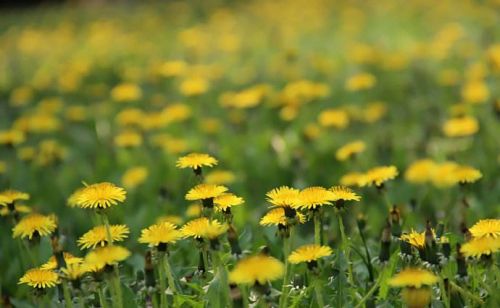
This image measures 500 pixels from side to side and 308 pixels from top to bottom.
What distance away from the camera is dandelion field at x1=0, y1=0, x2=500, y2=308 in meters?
1.34

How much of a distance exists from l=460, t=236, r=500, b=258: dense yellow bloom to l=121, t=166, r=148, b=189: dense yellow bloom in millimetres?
1527

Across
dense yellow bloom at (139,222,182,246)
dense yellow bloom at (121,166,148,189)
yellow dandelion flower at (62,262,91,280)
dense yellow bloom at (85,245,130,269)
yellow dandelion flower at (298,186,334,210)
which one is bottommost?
yellow dandelion flower at (62,262,91,280)

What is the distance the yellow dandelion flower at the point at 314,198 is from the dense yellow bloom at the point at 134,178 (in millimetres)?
1294

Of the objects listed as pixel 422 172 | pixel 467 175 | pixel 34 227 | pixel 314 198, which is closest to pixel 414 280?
pixel 314 198

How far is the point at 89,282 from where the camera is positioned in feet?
4.45

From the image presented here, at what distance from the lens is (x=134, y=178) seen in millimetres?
2557

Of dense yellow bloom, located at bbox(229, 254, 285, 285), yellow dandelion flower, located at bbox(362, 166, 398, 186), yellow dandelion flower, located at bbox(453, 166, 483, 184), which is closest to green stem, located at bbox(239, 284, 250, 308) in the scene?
dense yellow bloom, located at bbox(229, 254, 285, 285)

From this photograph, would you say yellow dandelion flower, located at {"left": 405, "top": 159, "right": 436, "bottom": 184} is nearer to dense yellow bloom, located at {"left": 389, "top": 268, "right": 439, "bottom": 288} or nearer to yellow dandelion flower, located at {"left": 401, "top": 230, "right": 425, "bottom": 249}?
yellow dandelion flower, located at {"left": 401, "top": 230, "right": 425, "bottom": 249}

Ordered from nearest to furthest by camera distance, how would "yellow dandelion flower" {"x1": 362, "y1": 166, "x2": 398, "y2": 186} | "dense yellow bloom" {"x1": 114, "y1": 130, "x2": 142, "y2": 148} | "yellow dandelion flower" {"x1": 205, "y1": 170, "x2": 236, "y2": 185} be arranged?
"yellow dandelion flower" {"x1": 362, "y1": 166, "x2": 398, "y2": 186}
"yellow dandelion flower" {"x1": 205, "y1": 170, "x2": 236, "y2": 185}
"dense yellow bloom" {"x1": 114, "y1": 130, "x2": 142, "y2": 148}

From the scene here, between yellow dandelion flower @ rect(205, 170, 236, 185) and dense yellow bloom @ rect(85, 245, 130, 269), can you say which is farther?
yellow dandelion flower @ rect(205, 170, 236, 185)

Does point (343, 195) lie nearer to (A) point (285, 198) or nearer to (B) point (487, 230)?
(A) point (285, 198)

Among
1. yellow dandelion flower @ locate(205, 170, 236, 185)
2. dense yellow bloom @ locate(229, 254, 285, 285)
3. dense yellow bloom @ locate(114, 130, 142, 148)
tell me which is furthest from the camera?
dense yellow bloom @ locate(114, 130, 142, 148)

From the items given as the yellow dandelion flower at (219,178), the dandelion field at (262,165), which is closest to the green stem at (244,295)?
the dandelion field at (262,165)

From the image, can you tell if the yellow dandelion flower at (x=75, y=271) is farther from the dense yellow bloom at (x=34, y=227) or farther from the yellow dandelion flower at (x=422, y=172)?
the yellow dandelion flower at (x=422, y=172)
